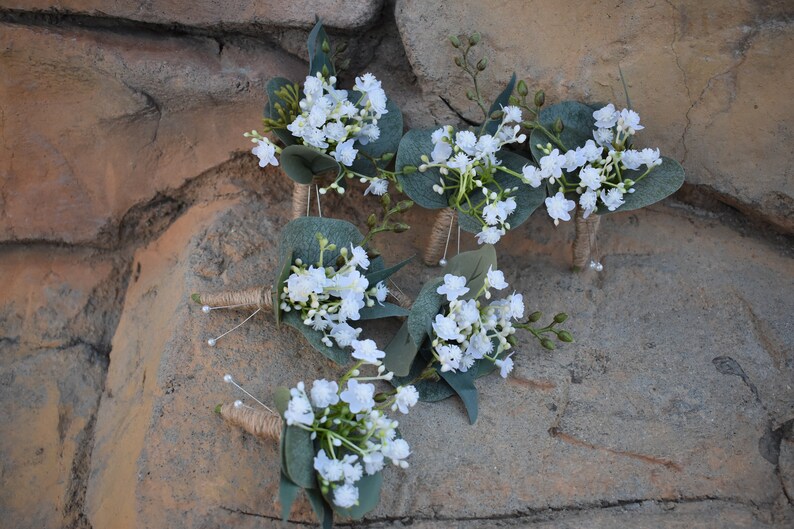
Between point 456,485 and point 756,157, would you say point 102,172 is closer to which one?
point 456,485

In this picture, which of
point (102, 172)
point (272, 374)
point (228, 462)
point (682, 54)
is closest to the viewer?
point (228, 462)

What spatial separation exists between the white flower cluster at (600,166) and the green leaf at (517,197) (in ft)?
0.14

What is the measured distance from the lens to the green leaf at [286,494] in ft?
4.65

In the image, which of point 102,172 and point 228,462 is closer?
point 228,462

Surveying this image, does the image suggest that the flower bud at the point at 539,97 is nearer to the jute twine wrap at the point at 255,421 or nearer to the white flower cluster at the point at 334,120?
the white flower cluster at the point at 334,120

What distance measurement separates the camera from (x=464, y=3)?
6.30ft

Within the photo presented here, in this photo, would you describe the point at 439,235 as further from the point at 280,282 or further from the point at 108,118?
the point at 108,118

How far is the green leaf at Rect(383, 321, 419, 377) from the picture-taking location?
5.53ft

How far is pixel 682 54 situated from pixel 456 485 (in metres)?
1.11

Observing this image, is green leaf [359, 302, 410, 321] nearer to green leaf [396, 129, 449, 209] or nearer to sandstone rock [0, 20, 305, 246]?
green leaf [396, 129, 449, 209]

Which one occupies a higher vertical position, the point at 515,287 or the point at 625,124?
the point at 625,124

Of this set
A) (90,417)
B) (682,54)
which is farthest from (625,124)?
(90,417)

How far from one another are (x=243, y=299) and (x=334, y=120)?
1.45ft

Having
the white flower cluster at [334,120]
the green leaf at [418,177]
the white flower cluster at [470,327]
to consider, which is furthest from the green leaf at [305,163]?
the white flower cluster at [470,327]
